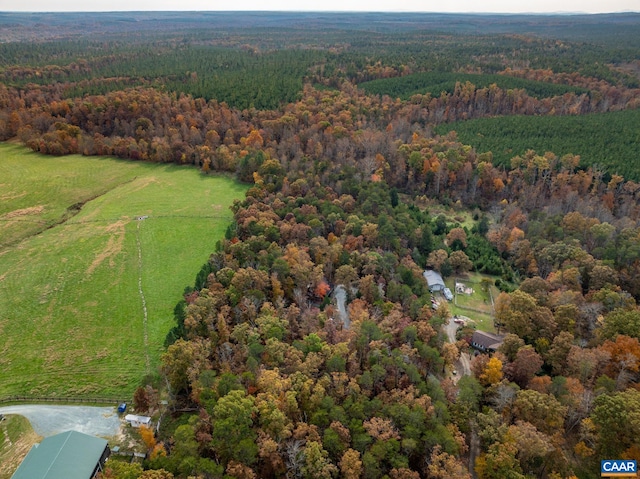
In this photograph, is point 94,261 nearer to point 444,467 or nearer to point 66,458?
point 66,458

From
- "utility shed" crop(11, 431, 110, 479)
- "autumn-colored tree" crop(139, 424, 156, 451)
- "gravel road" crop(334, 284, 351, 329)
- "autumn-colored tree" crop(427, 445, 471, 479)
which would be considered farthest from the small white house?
"autumn-colored tree" crop(427, 445, 471, 479)

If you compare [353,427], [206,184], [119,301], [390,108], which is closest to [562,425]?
[353,427]

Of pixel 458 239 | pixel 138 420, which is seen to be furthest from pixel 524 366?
pixel 138 420

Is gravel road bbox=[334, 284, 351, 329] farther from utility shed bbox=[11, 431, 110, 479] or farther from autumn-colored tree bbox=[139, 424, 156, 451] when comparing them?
utility shed bbox=[11, 431, 110, 479]

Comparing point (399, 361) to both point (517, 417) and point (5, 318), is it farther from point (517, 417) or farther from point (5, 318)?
point (5, 318)

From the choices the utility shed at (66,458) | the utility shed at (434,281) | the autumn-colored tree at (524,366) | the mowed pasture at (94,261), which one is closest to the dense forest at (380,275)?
the autumn-colored tree at (524,366)
